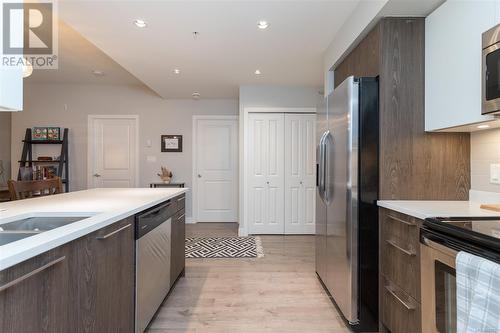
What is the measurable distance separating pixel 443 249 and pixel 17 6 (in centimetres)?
179

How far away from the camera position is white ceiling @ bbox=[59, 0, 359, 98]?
2322 millimetres

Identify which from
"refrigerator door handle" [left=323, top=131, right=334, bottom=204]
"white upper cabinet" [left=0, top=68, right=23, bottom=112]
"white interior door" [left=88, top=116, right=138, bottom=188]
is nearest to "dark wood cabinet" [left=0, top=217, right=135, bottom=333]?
"white upper cabinet" [left=0, top=68, right=23, bottom=112]

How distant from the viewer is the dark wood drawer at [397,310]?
1.55m

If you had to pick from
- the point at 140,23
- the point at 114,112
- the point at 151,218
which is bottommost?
the point at 151,218

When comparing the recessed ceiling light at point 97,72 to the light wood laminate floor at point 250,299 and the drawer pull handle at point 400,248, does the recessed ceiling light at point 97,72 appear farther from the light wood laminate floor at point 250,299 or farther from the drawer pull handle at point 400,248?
the drawer pull handle at point 400,248

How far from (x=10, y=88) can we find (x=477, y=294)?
5.35ft

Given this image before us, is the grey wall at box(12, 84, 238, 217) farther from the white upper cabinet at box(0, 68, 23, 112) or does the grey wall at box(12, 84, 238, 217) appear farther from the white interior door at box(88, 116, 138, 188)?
the white upper cabinet at box(0, 68, 23, 112)

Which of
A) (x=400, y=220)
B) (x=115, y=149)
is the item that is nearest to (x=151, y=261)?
(x=400, y=220)

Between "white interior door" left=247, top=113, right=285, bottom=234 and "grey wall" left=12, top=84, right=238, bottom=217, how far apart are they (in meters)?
1.18

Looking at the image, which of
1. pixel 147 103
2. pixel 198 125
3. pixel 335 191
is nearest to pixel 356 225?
pixel 335 191

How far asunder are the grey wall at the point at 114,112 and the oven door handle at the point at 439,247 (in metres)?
4.74

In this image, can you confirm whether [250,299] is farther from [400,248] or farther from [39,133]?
[39,133]

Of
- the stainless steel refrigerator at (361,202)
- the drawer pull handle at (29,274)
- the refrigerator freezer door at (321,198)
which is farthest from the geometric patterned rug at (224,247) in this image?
the drawer pull handle at (29,274)

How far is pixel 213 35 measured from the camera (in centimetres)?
281
